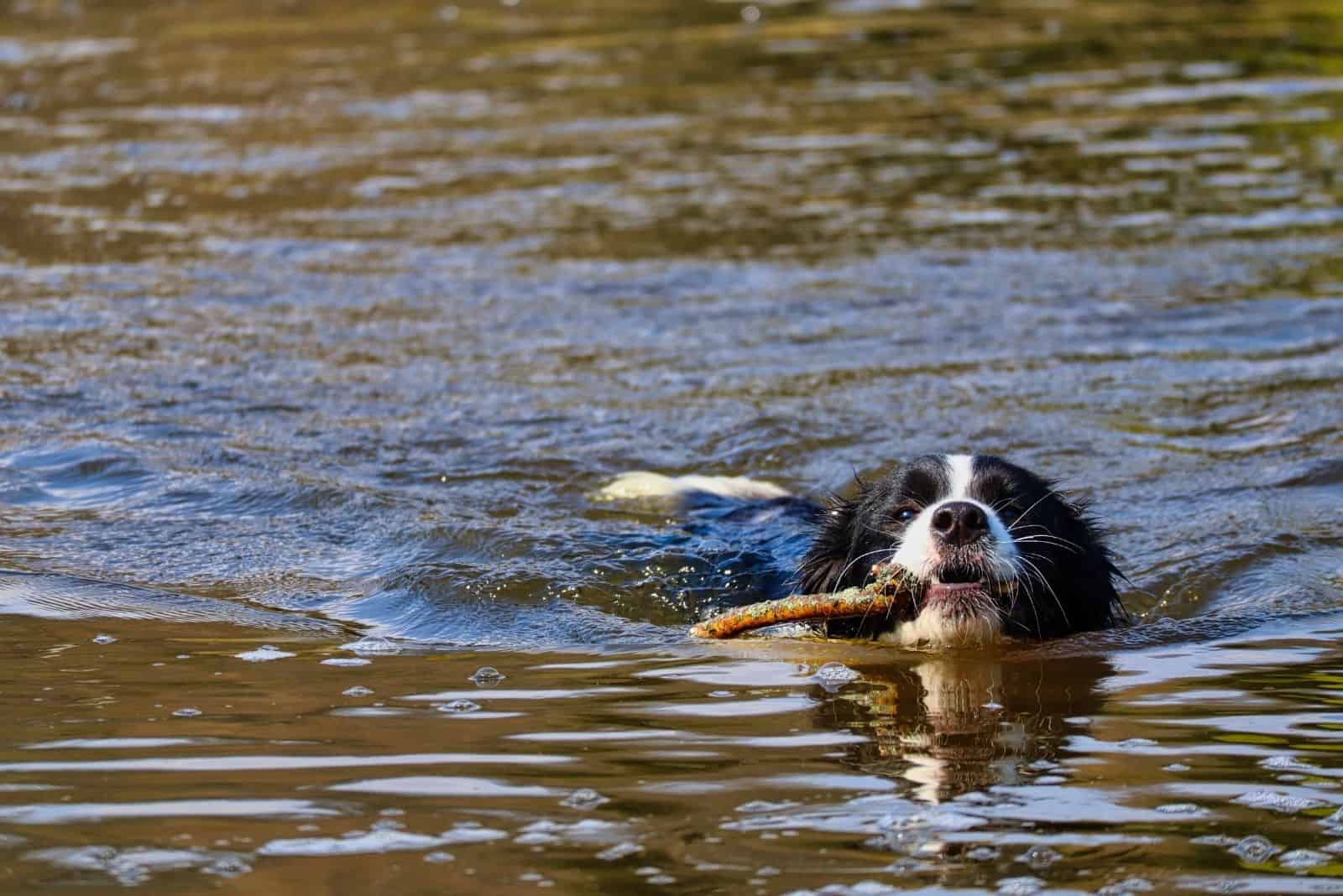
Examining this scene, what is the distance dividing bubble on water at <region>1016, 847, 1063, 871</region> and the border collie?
1.72 m

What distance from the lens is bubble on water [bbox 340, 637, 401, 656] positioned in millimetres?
5281

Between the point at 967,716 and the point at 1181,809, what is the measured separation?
907 millimetres

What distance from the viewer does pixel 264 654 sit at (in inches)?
203

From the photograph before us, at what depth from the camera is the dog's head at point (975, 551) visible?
5.23m

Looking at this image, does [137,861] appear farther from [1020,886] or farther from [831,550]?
[831,550]

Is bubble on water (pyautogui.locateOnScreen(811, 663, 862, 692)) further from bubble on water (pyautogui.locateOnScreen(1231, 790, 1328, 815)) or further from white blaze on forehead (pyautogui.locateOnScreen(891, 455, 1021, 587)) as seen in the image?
bubble on water (pyautogui.locateOnScreen(1231, 790, 1328, 815))

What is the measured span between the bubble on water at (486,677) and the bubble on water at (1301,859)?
6.85 ft

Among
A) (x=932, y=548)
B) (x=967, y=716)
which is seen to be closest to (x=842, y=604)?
(x=932, y=548)

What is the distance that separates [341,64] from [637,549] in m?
12.4

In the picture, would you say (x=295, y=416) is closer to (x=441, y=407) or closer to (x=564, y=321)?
(x=441, y=407)

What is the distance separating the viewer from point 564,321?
388 inches

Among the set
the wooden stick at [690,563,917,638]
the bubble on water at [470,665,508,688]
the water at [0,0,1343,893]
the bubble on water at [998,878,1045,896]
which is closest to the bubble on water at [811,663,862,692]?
the water at [0,0,1343,893]

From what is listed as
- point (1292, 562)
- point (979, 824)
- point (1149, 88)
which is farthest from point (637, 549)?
point (1149, 88)

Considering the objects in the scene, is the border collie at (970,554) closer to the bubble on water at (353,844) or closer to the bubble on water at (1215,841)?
the bubble on water at (1215,841)
